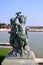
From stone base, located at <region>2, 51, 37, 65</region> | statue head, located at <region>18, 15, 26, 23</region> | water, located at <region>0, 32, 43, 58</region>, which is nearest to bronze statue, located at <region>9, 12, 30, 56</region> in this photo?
statue head, located at <region>18, 15, 26, 23</region>

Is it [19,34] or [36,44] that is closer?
[19,34]

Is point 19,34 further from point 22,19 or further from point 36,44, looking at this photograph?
point 36,44

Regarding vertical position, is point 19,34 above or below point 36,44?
above

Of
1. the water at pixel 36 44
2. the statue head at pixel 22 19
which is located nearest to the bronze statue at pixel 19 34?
the statue head at pixel 22 19

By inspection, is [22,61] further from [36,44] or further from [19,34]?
[36,44]

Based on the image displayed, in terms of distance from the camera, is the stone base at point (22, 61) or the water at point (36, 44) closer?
the stone base at point (22, 61)

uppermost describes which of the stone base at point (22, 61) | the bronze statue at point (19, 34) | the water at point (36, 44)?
the bronze statue at point (19, 34)

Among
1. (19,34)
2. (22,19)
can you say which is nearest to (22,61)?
(19,34)

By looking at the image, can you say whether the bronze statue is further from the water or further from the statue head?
the water

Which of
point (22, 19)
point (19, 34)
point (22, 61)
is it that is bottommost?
point (22, 61)

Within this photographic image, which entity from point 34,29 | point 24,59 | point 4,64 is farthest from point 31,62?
point 34,29

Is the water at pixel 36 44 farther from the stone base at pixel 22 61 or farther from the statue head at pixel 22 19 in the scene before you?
the statue head at pixel 22 19

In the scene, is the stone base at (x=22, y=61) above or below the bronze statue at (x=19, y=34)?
below

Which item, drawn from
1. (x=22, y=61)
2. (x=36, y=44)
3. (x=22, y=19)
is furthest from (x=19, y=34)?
(x=36, y=44)
